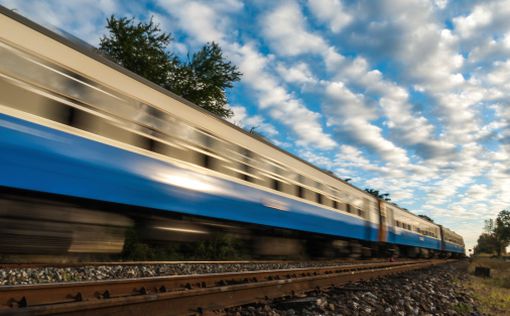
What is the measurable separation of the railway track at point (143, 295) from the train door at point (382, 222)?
13.1m

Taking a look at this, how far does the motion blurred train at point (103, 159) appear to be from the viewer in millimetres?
5023

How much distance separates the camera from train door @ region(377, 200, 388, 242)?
1817 centimetres

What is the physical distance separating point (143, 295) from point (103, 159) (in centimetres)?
268

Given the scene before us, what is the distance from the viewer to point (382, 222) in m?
18.5

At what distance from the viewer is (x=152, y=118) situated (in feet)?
22.1

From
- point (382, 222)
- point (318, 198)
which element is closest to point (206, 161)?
point (318, 198)

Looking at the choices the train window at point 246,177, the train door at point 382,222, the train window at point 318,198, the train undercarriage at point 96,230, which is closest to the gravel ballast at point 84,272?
the train undercarriage at point 96,230

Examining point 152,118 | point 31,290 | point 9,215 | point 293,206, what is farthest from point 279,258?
point 31,290

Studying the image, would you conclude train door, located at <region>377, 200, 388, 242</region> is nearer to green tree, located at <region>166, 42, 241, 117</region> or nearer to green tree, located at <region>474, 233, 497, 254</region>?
green tree, located at <region>166, 42, 241, 117</region>

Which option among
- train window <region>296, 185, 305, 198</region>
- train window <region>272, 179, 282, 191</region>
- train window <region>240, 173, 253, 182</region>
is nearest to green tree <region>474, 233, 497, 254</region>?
train window <region>296, 185, 305, 198</region>

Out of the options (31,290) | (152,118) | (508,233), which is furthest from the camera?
(508,233)

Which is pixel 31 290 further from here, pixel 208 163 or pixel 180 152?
pixel 208 163

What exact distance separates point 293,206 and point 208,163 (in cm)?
375

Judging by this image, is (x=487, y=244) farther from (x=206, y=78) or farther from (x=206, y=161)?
(x=206, y=161)
